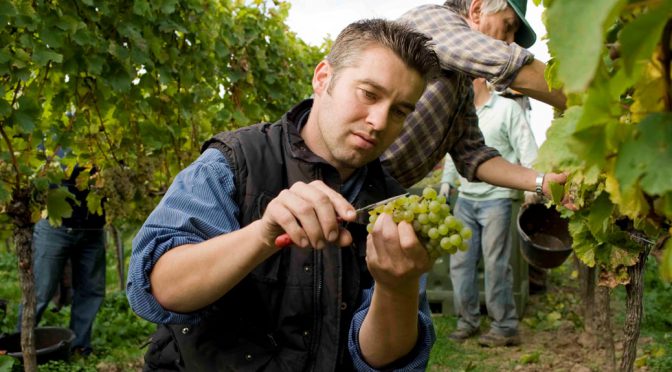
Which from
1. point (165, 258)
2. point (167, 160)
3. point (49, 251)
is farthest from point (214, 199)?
point (49, 251)

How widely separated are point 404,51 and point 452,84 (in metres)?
0.98

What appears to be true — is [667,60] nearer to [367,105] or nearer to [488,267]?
[367,105]

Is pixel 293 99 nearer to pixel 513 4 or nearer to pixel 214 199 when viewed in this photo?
pixel 513 4

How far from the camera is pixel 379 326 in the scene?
1.73m

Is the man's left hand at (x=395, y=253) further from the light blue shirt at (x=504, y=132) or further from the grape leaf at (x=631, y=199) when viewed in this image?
the light blue shirt at (x=504, y=132)

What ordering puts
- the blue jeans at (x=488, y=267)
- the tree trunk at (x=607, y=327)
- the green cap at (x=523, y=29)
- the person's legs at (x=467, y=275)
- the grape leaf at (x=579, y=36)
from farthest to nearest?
the person's legs at (x=467, y=275)
the blue jeans at (x=488, y=267)
the tree trunk at (x=607, y=327)
the green cap at (x=523, y=29)
the grape leaf at (x=579, y=36)

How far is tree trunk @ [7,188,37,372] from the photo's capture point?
11.5 feet

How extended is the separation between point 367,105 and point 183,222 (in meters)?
0.55

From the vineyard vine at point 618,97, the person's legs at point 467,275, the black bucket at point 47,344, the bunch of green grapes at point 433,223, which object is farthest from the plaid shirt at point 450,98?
the black bucket at point 47,344

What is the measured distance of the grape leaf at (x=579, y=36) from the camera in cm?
51

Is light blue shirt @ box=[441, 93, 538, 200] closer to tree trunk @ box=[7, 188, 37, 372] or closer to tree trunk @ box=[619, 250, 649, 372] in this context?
tree trunk @ box=[619, 250, 649, 372]

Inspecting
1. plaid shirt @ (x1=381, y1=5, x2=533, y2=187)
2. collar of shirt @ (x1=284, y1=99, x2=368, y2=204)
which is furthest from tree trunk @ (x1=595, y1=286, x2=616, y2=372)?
collar of shirt @ (x1=284, y1=99, x2=368, y2=204)

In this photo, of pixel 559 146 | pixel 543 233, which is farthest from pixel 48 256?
pixel 559 146

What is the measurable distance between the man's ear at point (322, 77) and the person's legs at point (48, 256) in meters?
3.51
